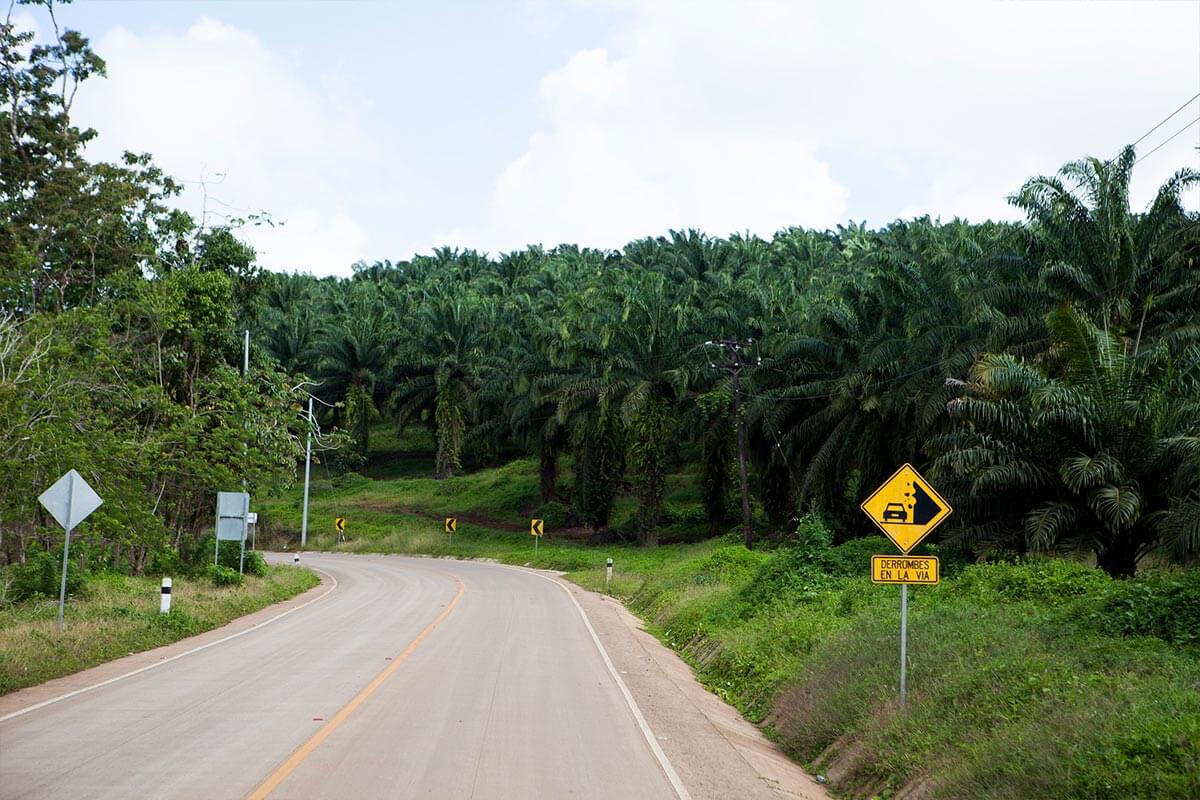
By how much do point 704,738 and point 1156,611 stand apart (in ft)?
17.6

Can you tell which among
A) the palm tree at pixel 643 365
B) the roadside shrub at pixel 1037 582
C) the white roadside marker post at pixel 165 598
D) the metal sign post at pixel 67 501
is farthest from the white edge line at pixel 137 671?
the palm tree at pixel 643 365

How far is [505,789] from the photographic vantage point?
8.67 meters

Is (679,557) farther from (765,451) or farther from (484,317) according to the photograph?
(484,317)

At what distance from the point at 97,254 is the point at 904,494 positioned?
29.9 metres

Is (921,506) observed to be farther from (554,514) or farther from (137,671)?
(554,514)

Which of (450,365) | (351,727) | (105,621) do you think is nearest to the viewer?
(351,727)

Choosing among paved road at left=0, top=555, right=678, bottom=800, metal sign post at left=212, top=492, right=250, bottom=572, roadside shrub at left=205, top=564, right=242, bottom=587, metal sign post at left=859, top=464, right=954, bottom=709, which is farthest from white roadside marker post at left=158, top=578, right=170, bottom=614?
metal sign post at left=859, top=464, right=954, bottom=709

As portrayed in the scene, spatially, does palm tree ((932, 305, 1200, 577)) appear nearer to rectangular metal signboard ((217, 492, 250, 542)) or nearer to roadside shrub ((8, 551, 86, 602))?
rectangular metal signboard ((217, 492, 250, 542))

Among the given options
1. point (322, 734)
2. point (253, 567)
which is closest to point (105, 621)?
point (322, 734)

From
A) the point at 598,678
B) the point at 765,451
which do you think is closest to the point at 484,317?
the point at 765,451

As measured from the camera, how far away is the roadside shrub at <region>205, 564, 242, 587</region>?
3022 cm

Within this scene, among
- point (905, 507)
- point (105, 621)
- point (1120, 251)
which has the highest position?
point (1120, 251)

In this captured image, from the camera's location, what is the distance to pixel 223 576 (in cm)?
3025

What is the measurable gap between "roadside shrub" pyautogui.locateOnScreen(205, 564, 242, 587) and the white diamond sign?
42.2 feet
